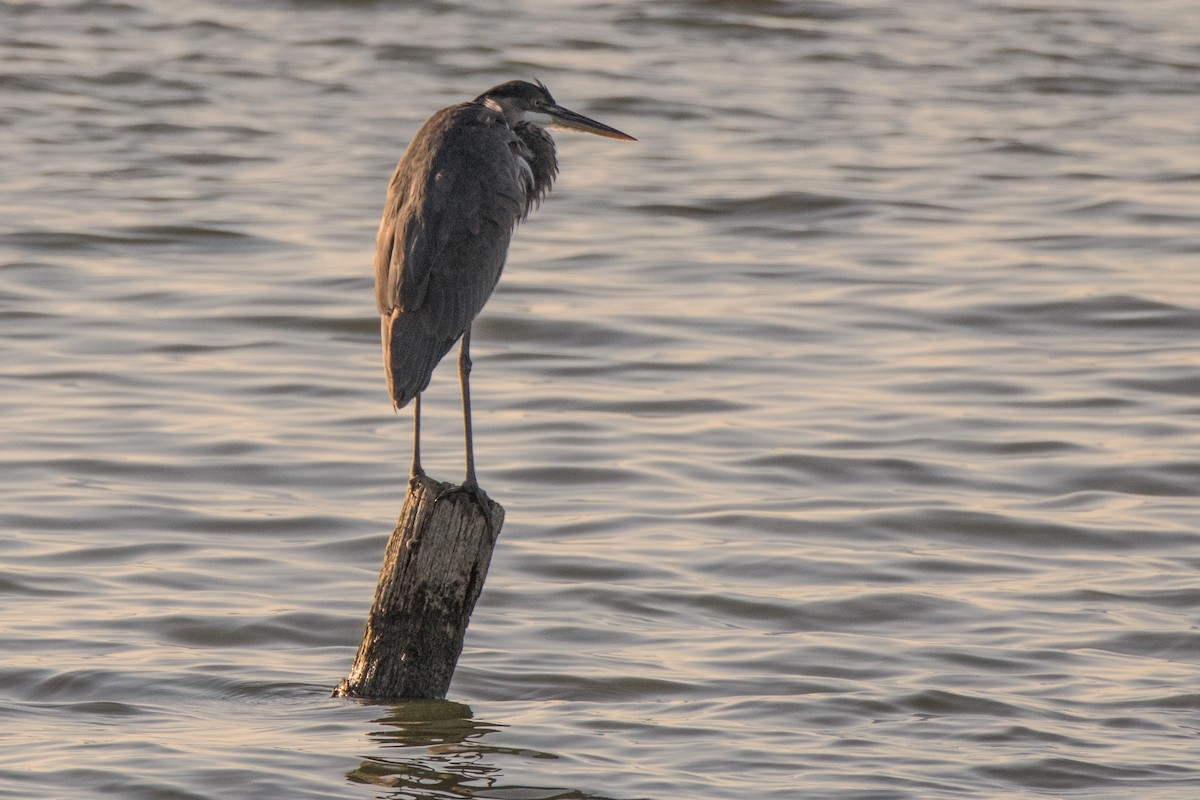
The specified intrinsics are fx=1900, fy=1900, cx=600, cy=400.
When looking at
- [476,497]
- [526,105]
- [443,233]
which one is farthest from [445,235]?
[476,497]

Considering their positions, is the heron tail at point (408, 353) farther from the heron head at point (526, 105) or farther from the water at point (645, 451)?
the heron head at point (526, 105)

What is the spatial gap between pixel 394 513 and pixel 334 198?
6.78 m

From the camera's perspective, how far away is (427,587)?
6223 mm

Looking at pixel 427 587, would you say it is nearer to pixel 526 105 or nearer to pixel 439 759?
pixel 439 759

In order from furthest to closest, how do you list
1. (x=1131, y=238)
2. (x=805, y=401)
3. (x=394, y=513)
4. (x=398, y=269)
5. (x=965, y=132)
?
(x=965, y=132) < (x=1131, y=238) < (x=805, y=401) < (x=394, y=513) < (x=398, y=269)

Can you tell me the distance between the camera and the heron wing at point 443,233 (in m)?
6.69

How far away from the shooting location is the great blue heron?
21.8 ft

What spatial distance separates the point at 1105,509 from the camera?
9.38 meters

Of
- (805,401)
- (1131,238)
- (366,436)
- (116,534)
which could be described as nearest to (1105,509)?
(805,401)

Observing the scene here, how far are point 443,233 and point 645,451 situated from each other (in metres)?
3.31

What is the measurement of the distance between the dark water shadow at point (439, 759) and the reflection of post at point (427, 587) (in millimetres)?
110

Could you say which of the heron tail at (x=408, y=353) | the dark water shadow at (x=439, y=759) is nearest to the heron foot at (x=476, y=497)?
the heron tail at (x=408, y=353)

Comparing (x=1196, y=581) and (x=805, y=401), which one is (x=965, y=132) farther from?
(x=1196, y=581)

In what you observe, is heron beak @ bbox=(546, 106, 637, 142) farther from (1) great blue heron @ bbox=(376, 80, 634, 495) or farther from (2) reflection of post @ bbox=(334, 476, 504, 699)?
(2) reflection of post @ bbox=(334, 476, 504, 699)
